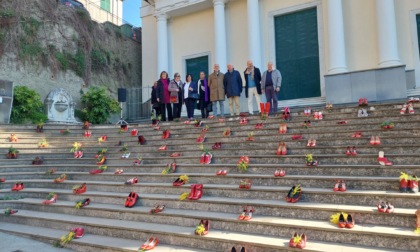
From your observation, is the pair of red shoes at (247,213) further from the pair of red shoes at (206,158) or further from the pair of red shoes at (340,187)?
the pair of red shoes at (206,158)

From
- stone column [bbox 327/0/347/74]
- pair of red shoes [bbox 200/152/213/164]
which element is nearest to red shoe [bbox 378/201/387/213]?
pair of red shoes [bbox 200/152/213/164]

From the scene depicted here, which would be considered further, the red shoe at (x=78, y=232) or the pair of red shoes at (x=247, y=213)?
the red shoe at (x=78, y=232)

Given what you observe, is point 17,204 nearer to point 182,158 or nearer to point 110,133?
point 182,158

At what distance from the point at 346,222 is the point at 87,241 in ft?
11.8

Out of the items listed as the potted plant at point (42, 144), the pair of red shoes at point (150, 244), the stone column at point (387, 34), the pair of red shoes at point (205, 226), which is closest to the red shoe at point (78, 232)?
the pair of red shoes at point (150, 244)

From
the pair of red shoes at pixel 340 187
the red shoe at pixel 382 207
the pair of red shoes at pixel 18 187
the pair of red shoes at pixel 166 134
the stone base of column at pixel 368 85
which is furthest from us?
the stone base of column at pixel 368 85

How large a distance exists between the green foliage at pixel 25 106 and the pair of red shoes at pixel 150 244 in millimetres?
9491

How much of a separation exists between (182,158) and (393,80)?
810 centimetres

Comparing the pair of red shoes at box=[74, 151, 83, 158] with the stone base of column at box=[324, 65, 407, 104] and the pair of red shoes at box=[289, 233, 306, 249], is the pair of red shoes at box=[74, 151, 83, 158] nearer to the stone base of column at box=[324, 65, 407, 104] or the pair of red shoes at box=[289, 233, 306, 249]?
the pair of red shoes at box=[289, 233, 306, 249]

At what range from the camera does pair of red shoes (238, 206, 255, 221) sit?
176 inches

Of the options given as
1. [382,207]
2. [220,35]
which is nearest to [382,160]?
[382,207]

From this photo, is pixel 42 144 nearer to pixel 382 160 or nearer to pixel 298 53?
pixel 382 160

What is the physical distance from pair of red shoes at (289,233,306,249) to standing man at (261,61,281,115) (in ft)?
20.2

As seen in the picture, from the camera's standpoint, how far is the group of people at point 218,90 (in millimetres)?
9875
